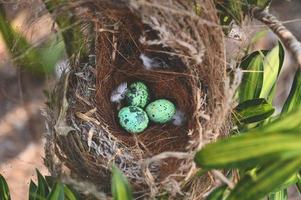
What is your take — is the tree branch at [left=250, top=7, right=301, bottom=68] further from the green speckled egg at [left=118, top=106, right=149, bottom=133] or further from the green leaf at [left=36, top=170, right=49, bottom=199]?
the green leaf at [left=36, top=170, right=49, bottom=199]

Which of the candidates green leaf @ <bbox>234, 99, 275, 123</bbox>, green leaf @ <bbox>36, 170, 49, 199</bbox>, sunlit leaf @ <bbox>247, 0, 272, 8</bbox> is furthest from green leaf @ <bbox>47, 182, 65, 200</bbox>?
sunlit leaf @ <bbox>247, 0, 272, 8</bbox>

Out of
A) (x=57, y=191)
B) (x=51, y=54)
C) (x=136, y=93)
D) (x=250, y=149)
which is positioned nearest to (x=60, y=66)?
(x=51, y=54)

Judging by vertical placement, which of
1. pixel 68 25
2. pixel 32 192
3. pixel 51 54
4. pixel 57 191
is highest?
pixel 68 25

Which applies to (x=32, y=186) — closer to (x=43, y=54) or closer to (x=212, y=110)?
(x=43, y=54)

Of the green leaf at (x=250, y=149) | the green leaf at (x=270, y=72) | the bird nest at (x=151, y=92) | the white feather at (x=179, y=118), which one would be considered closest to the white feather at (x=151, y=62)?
the bird nest at (x=151, y=92)

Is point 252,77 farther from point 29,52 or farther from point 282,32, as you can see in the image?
point 29,52

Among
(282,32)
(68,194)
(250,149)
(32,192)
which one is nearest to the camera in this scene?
(250,149)
